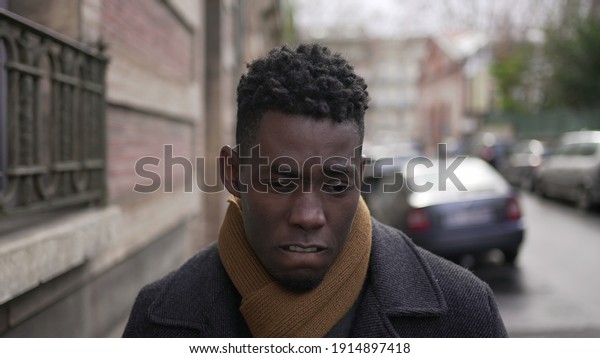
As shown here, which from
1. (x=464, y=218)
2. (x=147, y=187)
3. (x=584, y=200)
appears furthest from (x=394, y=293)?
(x=584, y=200)

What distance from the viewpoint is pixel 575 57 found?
25953mm

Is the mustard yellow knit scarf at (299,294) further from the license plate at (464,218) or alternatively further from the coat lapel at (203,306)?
the license plate at (464,218)

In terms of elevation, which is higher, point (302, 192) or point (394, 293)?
point (302, 192)

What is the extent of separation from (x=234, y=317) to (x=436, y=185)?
6603mm

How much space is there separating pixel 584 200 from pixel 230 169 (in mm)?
13514

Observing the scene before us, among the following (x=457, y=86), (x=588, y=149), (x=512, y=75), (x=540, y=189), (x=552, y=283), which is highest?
(x=457, y=86)

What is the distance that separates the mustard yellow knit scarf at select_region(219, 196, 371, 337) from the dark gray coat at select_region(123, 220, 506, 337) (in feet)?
0.20

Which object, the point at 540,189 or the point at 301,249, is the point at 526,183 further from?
the point at 301,249

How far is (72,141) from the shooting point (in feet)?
12.5

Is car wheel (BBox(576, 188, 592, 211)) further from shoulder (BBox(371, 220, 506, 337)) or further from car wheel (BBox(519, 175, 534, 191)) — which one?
shoulder (BBox(371, 220, 506, 337))

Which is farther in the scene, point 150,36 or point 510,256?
point 510,256

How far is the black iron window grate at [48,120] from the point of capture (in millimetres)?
3010

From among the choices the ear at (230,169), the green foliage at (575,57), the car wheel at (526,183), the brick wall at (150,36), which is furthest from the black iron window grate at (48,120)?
the green foliage at (575,57)
